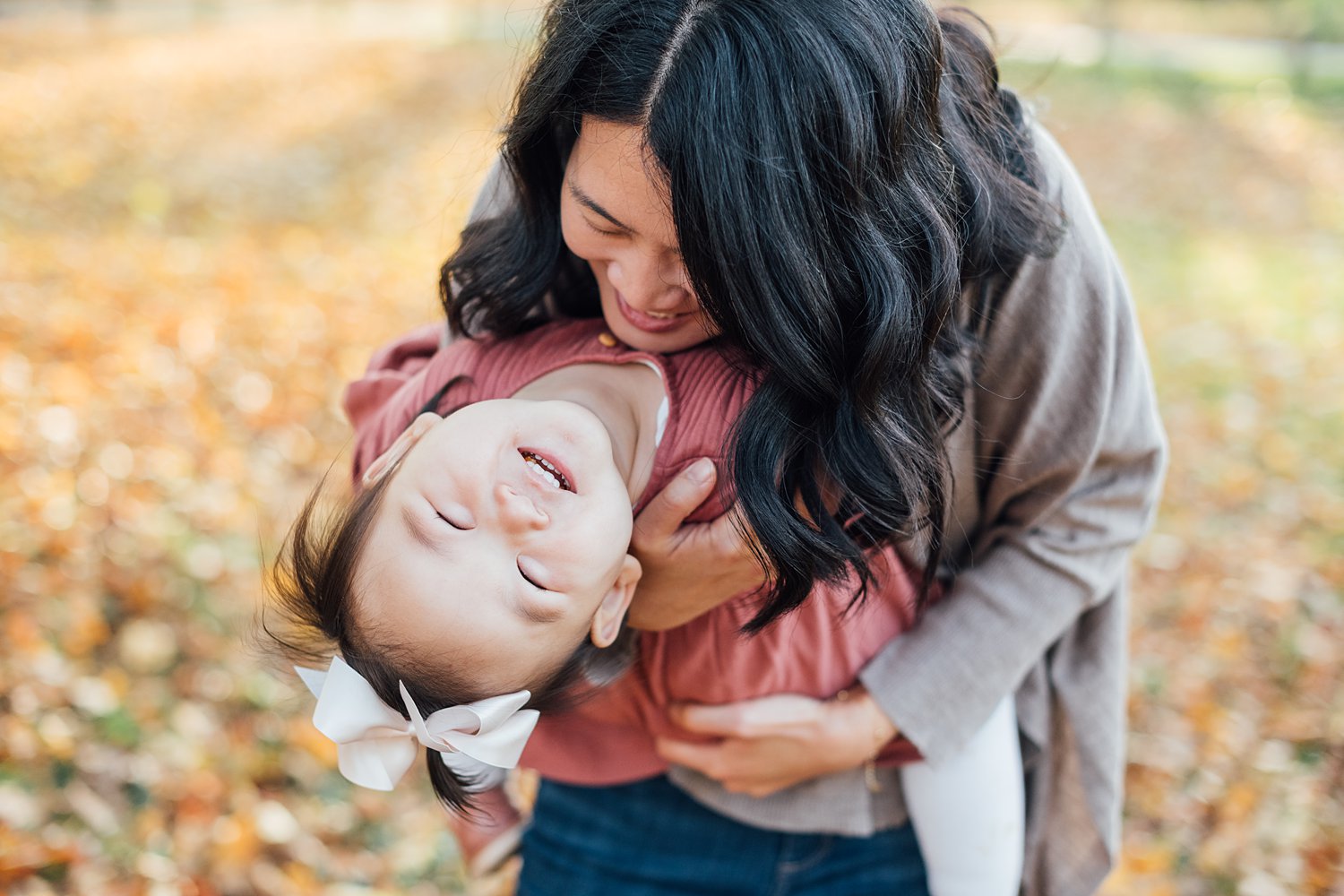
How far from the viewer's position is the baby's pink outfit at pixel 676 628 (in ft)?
4.53

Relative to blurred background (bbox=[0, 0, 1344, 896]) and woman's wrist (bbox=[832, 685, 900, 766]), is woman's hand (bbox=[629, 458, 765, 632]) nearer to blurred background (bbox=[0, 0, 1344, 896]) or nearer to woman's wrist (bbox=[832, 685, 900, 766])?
woman's wrist (bbox=[832, 685, 900, 766])

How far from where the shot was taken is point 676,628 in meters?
1.55

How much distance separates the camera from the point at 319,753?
3047 mm

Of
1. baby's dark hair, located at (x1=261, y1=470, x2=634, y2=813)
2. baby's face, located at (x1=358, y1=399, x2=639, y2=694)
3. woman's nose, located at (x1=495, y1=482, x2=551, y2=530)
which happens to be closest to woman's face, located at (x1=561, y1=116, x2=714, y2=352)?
baby's face, located at (x1=358, y1=399, x2=639, y2=694)

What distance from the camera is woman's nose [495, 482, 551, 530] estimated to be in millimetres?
1268

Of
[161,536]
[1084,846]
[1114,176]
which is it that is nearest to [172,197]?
[161,536]

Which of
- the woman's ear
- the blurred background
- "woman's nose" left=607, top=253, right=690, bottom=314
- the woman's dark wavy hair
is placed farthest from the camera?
the blurred background

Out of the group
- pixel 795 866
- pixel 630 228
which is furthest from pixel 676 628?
pixel 630 228

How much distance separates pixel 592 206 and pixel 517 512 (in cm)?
36

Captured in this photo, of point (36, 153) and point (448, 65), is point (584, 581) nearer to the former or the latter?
point (36, 153)

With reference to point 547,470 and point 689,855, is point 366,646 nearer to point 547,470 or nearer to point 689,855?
point 547,470

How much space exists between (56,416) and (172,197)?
3.55 metres

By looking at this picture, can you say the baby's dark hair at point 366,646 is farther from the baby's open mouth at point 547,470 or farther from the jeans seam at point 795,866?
the jeans seam at point 795,866

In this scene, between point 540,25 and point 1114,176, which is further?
point 1114,176
